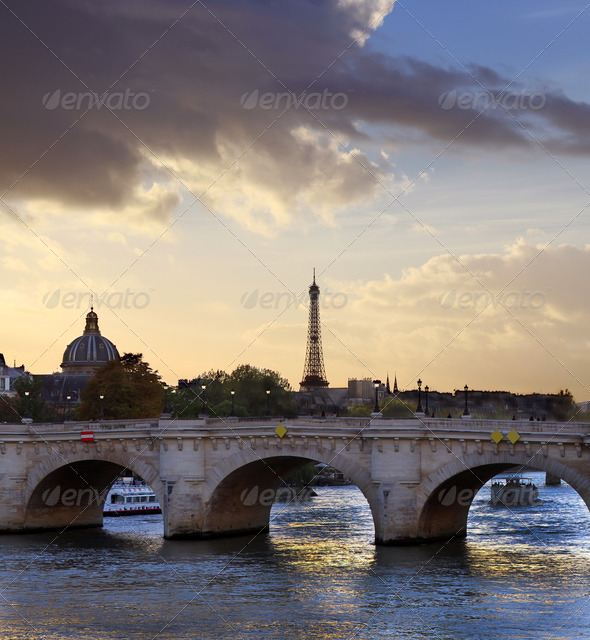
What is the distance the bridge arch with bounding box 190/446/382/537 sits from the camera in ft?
205

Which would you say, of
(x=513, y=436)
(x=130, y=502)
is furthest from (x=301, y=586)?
(x=130, y=502)

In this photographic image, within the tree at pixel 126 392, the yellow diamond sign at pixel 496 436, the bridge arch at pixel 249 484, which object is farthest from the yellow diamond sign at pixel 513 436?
the tree at pixel 126 392

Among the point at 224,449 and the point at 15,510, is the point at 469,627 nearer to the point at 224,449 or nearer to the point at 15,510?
the point at 224,449

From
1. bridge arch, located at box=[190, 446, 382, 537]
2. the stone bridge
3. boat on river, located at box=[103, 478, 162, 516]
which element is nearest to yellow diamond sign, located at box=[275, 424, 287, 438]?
the stone bridge

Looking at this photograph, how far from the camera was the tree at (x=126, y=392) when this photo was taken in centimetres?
9862

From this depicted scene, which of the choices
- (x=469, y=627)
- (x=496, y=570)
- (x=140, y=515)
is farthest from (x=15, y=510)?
(x=469, y=627)

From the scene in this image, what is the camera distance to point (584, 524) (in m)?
73.3

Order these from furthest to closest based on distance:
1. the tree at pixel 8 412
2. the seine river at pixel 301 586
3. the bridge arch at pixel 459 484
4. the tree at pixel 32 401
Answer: the tree at pixel 8 412
the tree at pixel 32 401
the bridge arch at pixel 459 484
the seine river at pixel 301 586

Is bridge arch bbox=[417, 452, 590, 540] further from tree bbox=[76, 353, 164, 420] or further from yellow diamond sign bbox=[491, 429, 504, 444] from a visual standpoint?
tree bbox=[76, 353, 164, 420]

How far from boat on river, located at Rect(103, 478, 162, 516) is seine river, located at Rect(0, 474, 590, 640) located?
1433 centimetres

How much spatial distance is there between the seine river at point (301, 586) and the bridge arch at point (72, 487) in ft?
11.0

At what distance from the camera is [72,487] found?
79062mm

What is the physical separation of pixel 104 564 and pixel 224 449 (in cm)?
1034

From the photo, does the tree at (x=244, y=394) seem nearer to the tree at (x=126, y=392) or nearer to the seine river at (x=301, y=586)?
the tree at (x=126, y=392)
